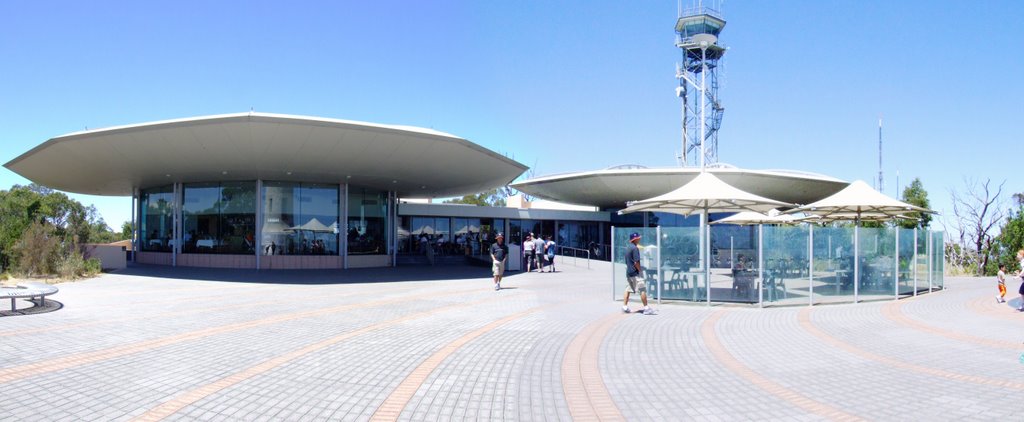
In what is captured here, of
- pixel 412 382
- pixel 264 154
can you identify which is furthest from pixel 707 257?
pixel 264 154

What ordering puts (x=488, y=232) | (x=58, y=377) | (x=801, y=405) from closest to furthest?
(x=801, y=405)
(x=58, y=377)
(x=488, y=232)

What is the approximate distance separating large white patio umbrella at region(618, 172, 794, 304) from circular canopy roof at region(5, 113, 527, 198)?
648 centimetres

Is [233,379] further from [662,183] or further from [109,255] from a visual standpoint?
[662,183]

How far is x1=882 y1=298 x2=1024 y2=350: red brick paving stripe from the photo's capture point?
7566 mm

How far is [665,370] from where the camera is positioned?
6203 millimetres

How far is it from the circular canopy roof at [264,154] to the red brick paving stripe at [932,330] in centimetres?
1154

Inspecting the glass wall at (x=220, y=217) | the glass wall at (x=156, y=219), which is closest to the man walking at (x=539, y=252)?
the glass wall at (x=220, y=217)

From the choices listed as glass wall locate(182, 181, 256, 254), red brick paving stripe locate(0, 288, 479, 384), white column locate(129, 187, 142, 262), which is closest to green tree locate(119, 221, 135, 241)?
white column locate(129, 187, 142, 262)

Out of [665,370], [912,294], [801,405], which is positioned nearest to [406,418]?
[665,370]

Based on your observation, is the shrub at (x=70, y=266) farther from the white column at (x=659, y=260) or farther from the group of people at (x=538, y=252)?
the white column at (x=659, y=260)

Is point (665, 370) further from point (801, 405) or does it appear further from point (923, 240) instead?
point (923, 240)

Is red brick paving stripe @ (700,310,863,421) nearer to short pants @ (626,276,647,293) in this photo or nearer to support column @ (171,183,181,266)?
short pants @ (626,276,647,293)

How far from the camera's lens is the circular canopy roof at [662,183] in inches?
1041

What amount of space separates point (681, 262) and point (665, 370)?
6113 millimetres
